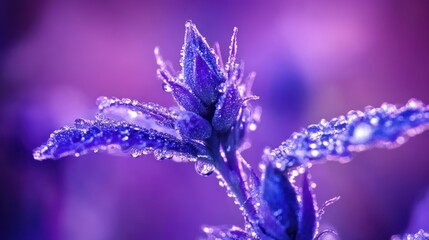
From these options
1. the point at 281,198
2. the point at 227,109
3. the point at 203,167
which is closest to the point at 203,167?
the point at 203,167

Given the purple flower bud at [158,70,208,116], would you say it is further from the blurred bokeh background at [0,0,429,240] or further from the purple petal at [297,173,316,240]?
the blurred bokeh background at [0,0,429,240]

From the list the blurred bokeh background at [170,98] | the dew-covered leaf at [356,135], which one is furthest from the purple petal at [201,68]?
the blurred bokeh background at [170,98]

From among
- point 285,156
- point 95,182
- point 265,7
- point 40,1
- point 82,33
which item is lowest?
point 285,156

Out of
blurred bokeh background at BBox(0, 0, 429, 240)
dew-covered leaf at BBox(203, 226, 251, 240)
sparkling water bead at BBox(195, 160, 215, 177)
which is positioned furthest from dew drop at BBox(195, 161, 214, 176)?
blurred bokeh background at BBox(0, 0, 429, 240)

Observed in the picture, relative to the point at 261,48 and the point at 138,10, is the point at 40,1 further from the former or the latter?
the point at 261,48

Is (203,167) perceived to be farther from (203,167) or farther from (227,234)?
(227,234)

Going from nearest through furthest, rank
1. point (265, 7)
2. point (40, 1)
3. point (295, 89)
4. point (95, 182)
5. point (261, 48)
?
point (95, 182)
point (295, 89)
point (261, 48)
point (265, 7)
point (40, 1)

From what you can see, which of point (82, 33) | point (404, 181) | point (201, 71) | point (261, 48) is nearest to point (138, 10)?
point (82, 33)
